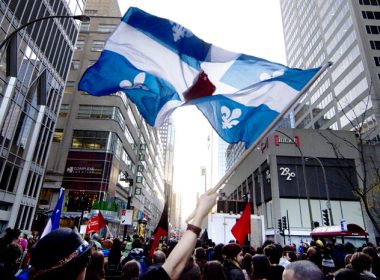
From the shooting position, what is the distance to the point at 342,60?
216 feet

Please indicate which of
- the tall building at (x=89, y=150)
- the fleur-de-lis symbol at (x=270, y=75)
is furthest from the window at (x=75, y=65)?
the fleur-de-lis symbol at (x=270, y=75)

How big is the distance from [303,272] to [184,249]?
1414 mm

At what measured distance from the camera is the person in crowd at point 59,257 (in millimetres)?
1834

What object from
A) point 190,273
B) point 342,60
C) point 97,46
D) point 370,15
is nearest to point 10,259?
point 190,273

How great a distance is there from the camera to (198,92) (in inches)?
243

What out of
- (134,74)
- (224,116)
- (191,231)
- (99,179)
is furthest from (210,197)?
(99,179)

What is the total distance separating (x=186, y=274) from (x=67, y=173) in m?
41.3

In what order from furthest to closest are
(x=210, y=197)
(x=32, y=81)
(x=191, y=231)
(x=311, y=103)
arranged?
1. (x=311, y=103)
2. (x=32, y=81)
3. (x=210, y=197)
4. (x=191, y=231)

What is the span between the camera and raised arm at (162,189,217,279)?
2.05 meters

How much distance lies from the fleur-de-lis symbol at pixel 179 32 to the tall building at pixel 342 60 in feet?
159

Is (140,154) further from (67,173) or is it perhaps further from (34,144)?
(34,144)

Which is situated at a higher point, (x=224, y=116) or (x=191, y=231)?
(x=224, y=116)

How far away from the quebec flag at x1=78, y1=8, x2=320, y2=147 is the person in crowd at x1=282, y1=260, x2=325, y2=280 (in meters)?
3.26

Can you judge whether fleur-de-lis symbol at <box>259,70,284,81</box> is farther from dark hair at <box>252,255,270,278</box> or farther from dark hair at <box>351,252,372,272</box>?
dark hair at <box>351,252,372,272</box>
